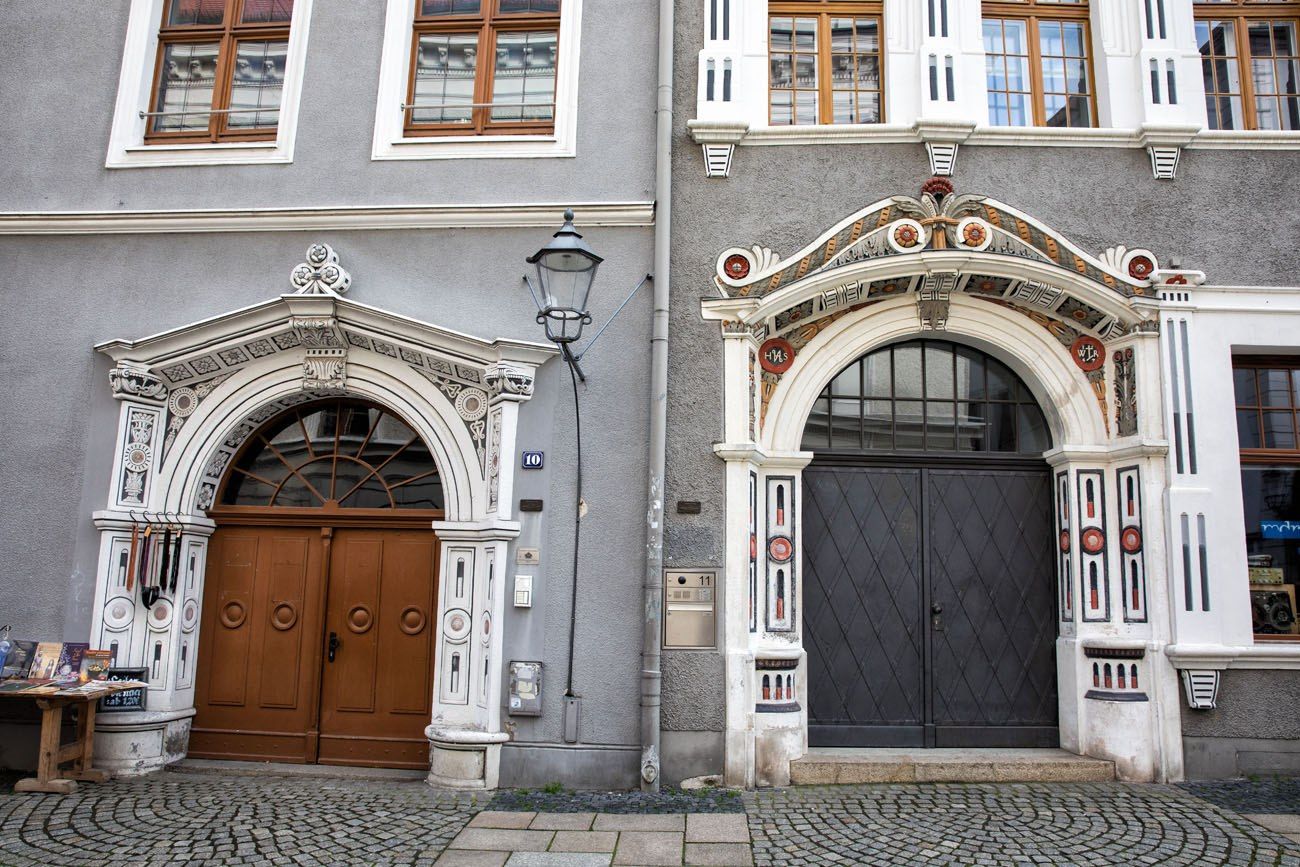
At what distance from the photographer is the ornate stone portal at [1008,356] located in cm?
A: 638

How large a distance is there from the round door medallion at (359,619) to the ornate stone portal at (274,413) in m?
0.79

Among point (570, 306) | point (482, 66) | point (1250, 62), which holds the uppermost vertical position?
point (1250, 62)

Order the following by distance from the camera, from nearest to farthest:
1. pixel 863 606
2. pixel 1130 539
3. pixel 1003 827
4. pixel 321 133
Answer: pixel 1003 827 < pixel 1130 539 < pixel 863 606 < pixel 321 133

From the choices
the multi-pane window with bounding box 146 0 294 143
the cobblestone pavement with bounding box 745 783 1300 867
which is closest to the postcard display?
the multi-pane window with bounding box 146 0 294 143

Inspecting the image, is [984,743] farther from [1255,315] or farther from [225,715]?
[225,715]

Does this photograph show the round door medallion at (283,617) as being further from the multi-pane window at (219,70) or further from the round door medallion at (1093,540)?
the round door medallion at (1093,540)

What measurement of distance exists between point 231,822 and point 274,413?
3.08m

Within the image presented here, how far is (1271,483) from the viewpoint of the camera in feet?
22.2

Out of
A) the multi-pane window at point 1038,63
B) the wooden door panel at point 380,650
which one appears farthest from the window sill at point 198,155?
the multi-pane window at point 1038,63

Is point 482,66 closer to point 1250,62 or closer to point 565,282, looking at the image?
point 565,282

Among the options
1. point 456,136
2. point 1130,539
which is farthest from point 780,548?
point 456,136

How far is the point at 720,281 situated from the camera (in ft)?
22.1

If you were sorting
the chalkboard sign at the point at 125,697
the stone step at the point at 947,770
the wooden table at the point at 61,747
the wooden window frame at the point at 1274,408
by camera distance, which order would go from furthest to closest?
1. the wooden window frame at the point at 1274,408
2. the chalkboard sign at the point at 125,697
3. the stone step at the point at 947,770
4. the wooden table at the point at 61,747

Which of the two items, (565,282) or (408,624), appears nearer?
A: (565,282)
